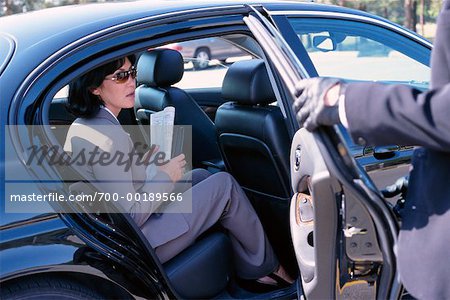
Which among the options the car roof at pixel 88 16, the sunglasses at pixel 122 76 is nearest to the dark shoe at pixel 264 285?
the sunglasses at pixel 122 76

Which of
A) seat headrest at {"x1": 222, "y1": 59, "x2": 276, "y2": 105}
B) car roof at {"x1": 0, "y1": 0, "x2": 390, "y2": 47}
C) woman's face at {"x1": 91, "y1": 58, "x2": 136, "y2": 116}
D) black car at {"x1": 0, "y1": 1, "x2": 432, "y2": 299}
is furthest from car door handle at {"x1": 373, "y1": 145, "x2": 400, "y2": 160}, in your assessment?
woman's face at {"x1": 91, "y1": 58, "x2": 136, "y2": 116}

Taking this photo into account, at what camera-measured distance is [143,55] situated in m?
3.34

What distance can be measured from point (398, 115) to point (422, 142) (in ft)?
0.29

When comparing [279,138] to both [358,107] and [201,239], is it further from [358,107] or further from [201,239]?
[358,107]

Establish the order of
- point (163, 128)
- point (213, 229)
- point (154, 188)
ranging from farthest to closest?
point (213, 229)
point (163, 128)
point (154, 188)

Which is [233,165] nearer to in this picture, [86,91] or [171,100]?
[171,100]

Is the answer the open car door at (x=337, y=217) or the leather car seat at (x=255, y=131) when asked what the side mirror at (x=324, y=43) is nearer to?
the leather car seat at (x=255, y=131)

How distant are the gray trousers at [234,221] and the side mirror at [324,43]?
792 mm

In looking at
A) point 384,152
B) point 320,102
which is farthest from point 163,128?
point 320,102

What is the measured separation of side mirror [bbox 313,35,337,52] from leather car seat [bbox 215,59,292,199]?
319mm

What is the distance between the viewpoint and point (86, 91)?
240 centimetres

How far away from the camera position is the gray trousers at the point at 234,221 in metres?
2.47

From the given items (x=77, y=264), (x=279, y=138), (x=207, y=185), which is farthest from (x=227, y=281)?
(x=77, y=264)

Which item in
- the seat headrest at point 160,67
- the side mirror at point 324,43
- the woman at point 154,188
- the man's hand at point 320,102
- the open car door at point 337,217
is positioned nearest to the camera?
the man's hand at point 320,102
